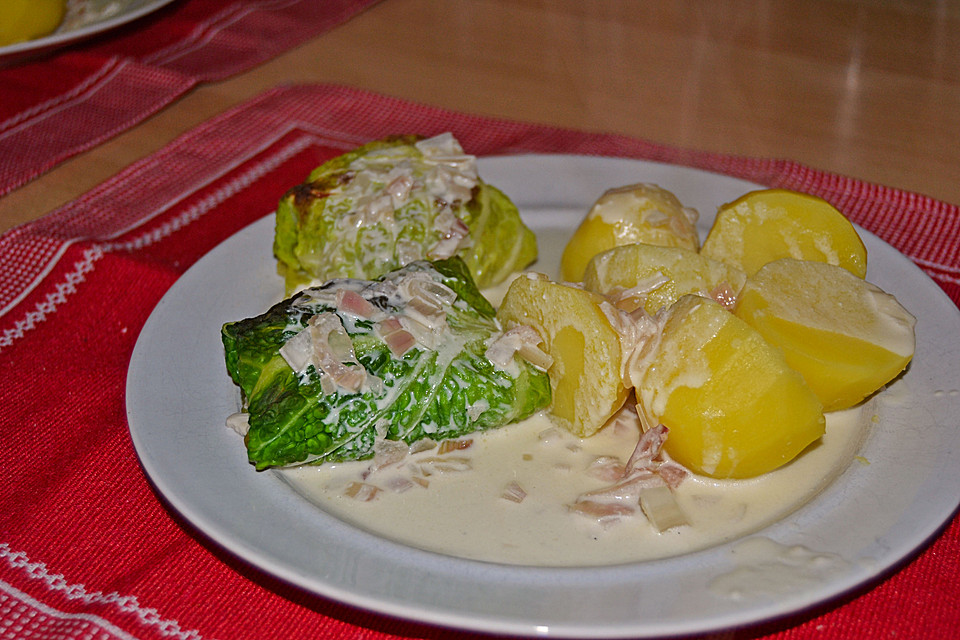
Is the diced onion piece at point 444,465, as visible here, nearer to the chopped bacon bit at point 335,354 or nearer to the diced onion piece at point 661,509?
the chopped bacon bit at point 335,354

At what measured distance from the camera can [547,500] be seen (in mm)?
1568

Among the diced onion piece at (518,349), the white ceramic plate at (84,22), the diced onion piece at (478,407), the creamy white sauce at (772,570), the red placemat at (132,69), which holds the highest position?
the white ceramic plate at (84,22)

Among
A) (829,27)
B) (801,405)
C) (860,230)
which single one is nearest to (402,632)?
(801,405)

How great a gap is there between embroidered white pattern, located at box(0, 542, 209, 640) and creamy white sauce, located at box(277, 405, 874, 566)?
28 cm

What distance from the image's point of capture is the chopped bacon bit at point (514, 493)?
1.56m

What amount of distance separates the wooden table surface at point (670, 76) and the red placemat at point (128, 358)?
0.21 m

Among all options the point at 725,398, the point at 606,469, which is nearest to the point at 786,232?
the point at 725,398

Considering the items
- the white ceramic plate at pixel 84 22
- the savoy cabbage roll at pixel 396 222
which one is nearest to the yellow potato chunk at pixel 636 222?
the savoy cabbage roll at pixel 396 222

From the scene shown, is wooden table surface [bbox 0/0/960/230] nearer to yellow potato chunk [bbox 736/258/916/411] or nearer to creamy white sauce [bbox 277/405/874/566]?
yellow potato chunk [bbox 736/258/916/411]

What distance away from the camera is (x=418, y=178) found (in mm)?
2170

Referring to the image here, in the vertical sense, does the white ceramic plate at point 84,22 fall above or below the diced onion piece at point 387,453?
above

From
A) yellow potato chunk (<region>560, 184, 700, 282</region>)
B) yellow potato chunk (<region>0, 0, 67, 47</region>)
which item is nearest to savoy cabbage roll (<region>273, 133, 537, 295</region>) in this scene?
yellow potato chunk (<region>560, 184, 700, 282</region>)

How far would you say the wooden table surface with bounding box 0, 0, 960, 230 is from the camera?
9.40ft

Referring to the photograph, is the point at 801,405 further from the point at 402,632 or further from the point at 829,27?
the point at 829,27
